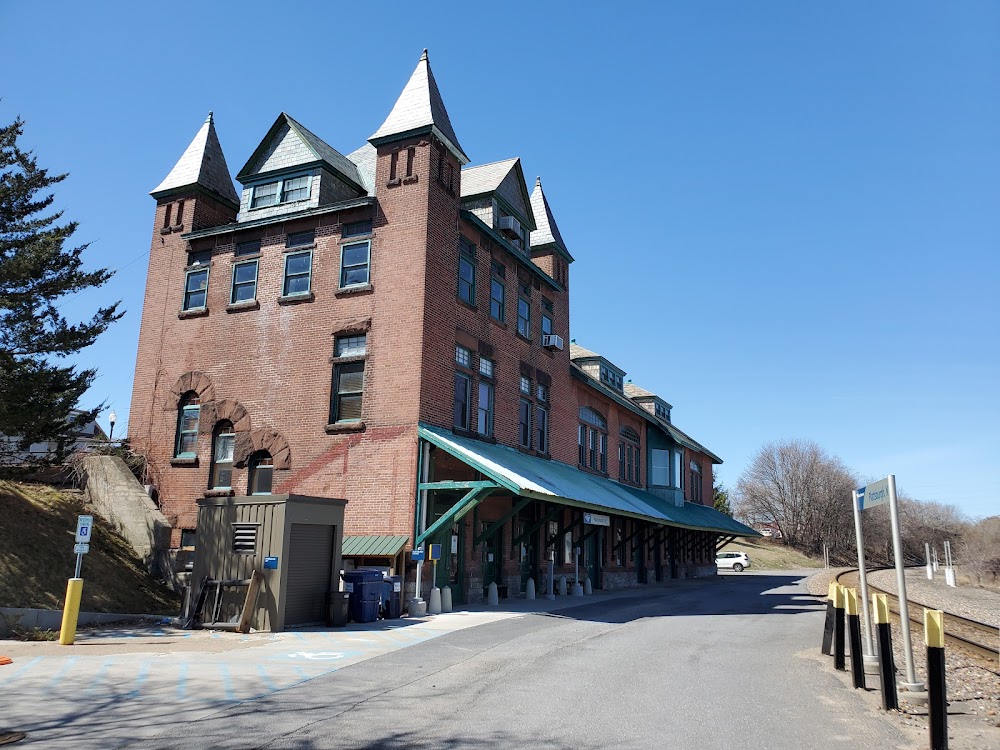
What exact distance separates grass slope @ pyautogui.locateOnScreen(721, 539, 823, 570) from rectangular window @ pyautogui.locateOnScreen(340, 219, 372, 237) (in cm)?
5332

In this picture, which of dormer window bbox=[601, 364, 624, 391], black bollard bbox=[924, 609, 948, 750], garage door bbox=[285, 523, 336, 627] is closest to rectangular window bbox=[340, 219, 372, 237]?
garage door bbox=[285, 523, 336, 627]

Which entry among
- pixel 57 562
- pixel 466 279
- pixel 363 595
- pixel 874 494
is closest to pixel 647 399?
pixel 466 279

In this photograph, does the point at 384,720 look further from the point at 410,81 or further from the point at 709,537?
the point at 709,537

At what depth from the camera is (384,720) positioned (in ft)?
26.3

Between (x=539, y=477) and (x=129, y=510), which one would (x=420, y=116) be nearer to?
(x=539, y=477)

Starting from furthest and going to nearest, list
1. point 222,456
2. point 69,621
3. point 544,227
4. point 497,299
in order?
point 544,227 < point 497,299 < point 222,456 < point 69,621

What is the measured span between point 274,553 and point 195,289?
13.7 metres

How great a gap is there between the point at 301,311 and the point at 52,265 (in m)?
6.62

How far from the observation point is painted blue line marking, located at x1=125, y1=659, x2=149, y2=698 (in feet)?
29.2

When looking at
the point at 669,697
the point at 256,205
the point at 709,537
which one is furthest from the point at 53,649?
the point at 709,537

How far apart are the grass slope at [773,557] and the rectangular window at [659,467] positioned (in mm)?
28096

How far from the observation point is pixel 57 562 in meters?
17.3

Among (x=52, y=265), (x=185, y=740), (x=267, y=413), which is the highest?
(x=52, y=265)

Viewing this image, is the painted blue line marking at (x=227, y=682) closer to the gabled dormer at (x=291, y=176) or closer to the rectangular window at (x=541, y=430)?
the gabled dormer at (x=291, y=176)
